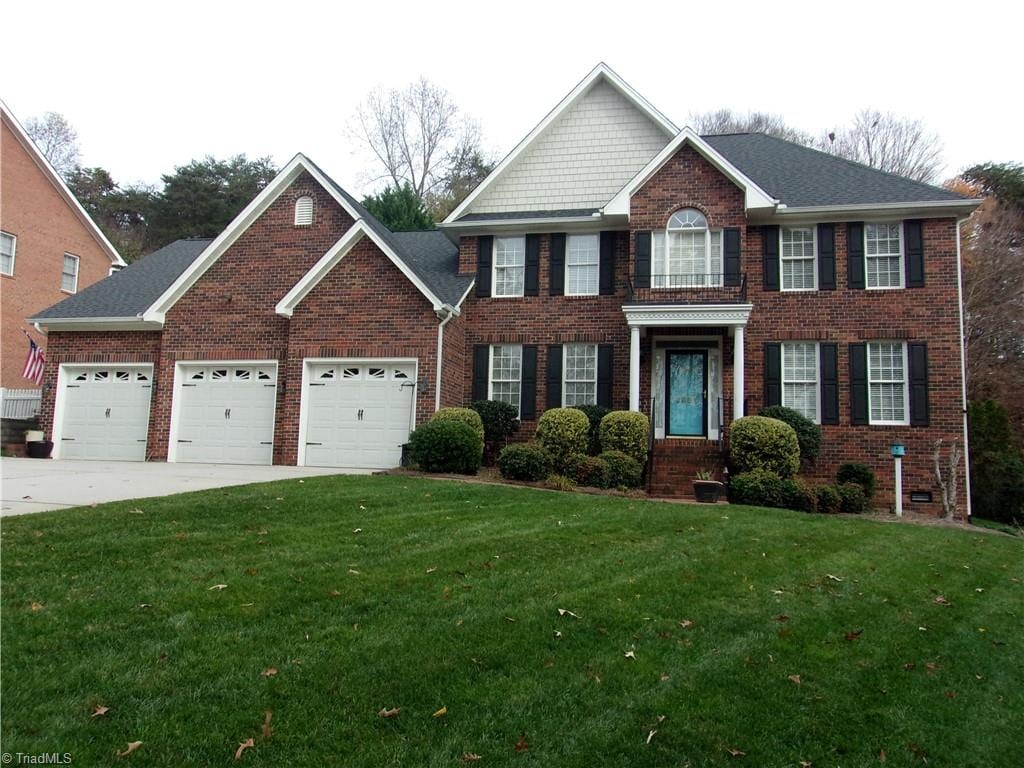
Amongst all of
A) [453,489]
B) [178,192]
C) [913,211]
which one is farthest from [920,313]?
[178,192]

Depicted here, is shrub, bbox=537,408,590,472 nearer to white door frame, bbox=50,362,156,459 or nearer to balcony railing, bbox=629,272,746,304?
balcony railing, bbox=629,272,746,304

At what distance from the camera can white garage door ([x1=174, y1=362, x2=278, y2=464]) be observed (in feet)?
51.6

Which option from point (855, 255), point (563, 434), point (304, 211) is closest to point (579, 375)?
point (563, 434)

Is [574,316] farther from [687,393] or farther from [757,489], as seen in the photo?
[757,489]

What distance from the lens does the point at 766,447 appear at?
42.9 feet

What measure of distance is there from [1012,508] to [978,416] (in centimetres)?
263

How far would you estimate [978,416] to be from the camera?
61.1ft

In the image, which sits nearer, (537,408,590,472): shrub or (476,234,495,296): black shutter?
(537,408,590,472): shrub

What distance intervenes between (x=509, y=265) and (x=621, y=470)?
629 cm

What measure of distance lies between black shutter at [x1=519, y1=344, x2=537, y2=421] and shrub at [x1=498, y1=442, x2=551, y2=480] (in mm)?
3148

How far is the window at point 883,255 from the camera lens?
1505cm

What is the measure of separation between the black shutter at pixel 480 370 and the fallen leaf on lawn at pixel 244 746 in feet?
43.5

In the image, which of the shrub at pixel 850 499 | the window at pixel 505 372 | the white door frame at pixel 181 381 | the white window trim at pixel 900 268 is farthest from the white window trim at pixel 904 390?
the white door frame at pixel 181 381

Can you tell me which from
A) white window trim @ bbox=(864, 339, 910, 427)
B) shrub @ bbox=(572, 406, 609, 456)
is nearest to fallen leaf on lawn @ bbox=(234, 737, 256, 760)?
shrub @ bbox=(572, 406, 609, 456)
